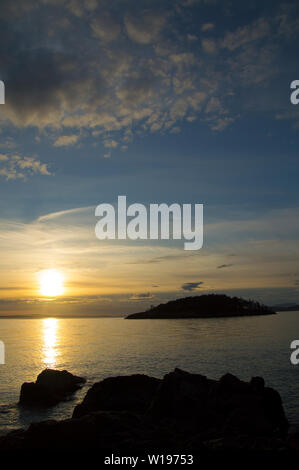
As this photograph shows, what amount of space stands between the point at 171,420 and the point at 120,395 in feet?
20.9

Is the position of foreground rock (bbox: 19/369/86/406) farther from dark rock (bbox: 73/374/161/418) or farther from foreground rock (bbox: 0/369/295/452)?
foreground rock (bbox: 0/369/295/452)

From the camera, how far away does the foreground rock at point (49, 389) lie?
3572cm

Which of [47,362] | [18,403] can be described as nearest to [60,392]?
[18,403]

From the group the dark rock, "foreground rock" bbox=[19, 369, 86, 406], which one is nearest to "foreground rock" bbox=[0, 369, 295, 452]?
the dark rock

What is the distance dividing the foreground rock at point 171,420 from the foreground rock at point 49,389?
976cm

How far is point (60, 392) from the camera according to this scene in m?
39.8

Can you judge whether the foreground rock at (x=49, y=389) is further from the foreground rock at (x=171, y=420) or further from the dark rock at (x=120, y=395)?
the foreground rock at (x=171, y=420)

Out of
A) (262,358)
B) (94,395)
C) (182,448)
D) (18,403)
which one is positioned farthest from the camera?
(262,358)

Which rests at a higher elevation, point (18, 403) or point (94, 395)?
point (94, 395)

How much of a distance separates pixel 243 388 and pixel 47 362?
5585 centimetres

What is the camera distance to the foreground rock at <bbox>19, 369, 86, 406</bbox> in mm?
35719

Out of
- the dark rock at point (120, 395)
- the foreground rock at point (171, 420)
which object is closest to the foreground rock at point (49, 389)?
the dark rock at point (120, 395)

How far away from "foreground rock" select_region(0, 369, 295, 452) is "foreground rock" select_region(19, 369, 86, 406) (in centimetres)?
976
